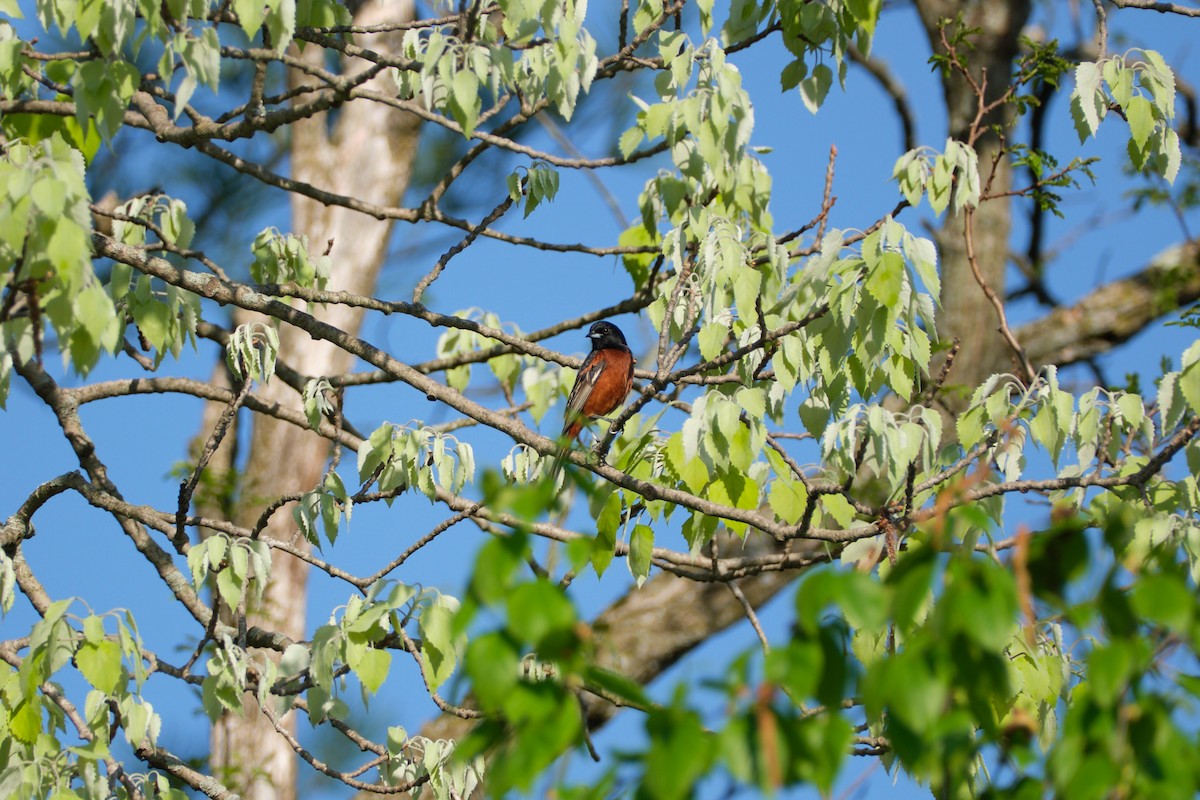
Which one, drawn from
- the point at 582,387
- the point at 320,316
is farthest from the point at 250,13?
the point at 320,316

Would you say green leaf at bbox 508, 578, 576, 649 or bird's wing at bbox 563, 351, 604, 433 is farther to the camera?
bird's wing at bbox 563, 351, 604, 433

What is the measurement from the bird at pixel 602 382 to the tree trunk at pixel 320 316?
1.99m

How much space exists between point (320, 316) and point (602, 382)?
8.30 ft

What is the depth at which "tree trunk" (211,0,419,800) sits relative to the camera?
718 cm

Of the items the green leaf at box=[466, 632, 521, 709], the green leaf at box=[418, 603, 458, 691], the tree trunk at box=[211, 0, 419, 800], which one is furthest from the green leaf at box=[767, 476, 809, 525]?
the tree trunk at box=[211, 0, 419, 800]

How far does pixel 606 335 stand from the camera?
7.25 meters

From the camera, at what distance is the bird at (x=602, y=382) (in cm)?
588

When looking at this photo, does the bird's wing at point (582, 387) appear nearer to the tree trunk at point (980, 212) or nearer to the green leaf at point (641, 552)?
the green leaf at point (641, 552)

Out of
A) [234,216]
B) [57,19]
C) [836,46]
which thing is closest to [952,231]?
[234,216]

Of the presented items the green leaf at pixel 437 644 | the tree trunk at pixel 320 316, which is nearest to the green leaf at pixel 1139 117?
the green leaf at pixel 437 644

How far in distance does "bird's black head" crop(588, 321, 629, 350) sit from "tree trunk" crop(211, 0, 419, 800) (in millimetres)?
1624

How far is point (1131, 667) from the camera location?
1513mm

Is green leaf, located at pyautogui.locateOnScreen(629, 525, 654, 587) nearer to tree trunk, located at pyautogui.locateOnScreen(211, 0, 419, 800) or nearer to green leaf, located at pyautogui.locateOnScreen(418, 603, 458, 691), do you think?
green leaf, located at pyautogui.locateOnScreen(418, 603, 458, 691)

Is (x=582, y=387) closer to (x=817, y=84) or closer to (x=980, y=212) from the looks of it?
(x=817, y=84)
